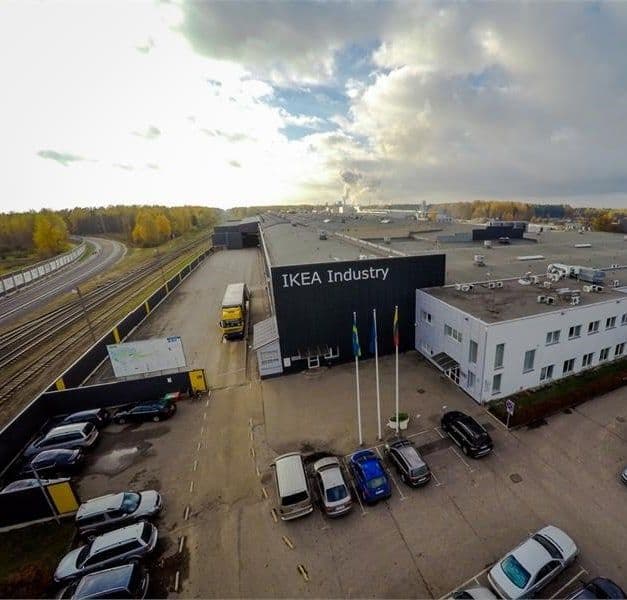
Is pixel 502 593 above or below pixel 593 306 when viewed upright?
below

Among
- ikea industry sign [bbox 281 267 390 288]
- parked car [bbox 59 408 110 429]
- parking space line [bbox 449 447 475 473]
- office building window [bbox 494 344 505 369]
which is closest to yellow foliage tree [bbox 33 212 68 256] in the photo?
parked car [bbox 59 408 110 429]

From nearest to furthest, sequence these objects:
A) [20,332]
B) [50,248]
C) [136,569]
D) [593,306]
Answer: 1. [136,569]
2. [593,306]
3. [20,332]
4. [50,248]

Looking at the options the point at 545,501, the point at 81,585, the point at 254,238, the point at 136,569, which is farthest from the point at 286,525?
the point at 254,238

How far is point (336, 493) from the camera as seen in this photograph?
16.1m

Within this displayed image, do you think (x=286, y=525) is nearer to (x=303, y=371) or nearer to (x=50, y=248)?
(x=303, y=371)

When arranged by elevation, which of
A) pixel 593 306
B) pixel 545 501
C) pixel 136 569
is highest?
pixel 593 306

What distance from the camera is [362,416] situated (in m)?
23.1

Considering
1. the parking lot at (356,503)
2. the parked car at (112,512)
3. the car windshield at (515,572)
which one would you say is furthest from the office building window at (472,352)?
the parked car at (112,512)

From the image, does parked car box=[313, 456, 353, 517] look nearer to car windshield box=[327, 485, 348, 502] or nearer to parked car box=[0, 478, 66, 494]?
car windshield box=[327, 485, 348, 502]

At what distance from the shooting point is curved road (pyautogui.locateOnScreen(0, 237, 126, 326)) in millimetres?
52719

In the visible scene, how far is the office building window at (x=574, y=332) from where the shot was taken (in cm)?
2484

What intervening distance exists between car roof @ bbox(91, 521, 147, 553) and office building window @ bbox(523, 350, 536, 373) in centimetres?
2639

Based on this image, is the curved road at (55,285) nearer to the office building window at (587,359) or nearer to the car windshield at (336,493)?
the car windshield at (336,493)

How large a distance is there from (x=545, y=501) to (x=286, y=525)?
13.2 meters
